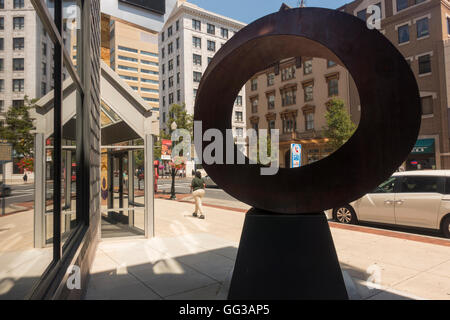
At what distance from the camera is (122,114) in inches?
320

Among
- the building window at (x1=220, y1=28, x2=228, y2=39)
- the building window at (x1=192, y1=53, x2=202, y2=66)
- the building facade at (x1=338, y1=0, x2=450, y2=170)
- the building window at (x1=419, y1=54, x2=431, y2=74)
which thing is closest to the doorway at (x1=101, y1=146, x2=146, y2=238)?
the building facade at (x1=338, y1=0, x2=450, y2=170)

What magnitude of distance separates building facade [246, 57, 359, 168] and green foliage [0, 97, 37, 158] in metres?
34.1

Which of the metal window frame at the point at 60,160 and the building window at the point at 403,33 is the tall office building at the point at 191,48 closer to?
the building window at the point at 403,33

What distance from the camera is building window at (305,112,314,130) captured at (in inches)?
1553

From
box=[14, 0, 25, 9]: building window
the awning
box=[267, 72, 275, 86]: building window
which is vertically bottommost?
box=[14, 0, 25, 9]: building window

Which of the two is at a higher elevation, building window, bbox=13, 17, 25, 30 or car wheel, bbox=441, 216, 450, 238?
building window, bbox=13, 17, 25, 30

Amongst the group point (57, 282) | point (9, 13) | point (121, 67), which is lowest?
point (57, 282)

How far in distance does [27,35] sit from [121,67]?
270ft

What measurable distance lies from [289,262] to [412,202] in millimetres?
6595

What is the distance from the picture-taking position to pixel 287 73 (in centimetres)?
4178

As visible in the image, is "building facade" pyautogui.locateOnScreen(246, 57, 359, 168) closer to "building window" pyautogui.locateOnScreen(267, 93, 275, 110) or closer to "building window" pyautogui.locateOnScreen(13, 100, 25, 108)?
"building window" pyautogui.locateOnScreen(267, 93, 275, 110)

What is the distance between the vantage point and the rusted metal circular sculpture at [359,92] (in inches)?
149

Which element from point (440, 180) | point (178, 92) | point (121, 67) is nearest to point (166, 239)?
point (440, 180)
